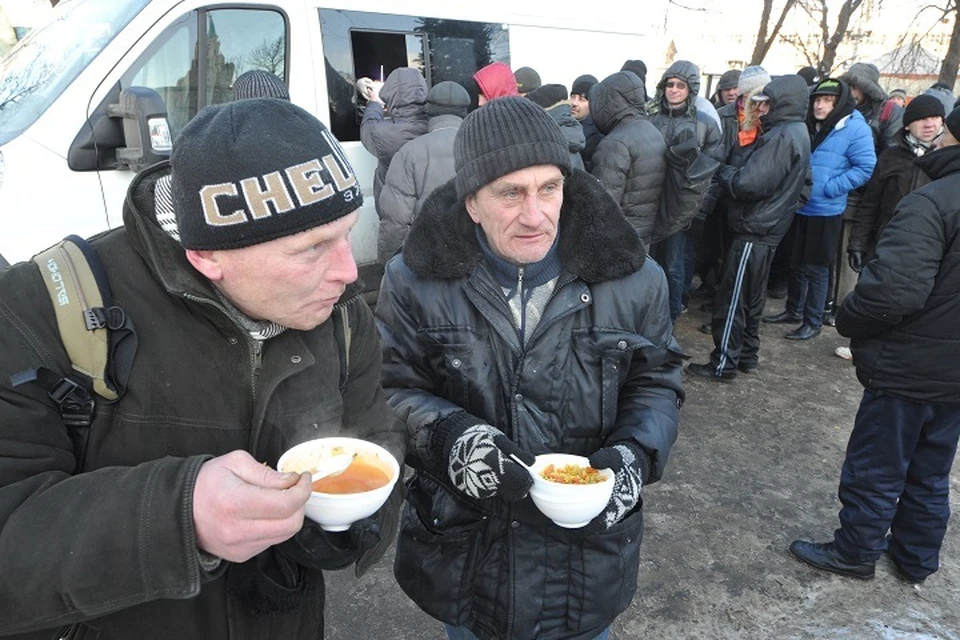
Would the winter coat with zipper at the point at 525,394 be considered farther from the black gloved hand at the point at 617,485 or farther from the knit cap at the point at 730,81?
the knit cap at the point at 730,81

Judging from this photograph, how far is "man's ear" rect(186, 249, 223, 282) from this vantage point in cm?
120

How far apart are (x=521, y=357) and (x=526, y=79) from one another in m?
4.36

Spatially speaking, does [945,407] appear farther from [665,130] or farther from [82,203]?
[82,203]

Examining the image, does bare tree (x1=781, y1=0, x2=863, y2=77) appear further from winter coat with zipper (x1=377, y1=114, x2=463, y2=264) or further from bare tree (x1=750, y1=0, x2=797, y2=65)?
winter coat with zipper (x1=377, y1=114, x2=463, y2=264)

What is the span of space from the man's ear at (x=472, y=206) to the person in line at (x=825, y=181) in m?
5.14

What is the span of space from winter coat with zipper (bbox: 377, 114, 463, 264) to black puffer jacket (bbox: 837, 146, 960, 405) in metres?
2.48

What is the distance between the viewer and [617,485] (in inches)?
66.5

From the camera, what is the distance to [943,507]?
307cm

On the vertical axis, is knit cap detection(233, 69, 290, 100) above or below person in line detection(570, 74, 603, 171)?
above

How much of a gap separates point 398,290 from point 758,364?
4.73 m

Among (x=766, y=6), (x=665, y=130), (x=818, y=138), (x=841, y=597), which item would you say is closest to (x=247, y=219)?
(x=841, y=597)

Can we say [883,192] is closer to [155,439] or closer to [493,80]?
[493,80]

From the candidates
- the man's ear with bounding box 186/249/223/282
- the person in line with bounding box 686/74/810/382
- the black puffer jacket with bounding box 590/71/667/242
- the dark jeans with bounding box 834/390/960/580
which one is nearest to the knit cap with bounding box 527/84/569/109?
the black puffer jacket with bounding box 590/71/667/242

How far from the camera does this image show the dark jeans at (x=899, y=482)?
292 cm
